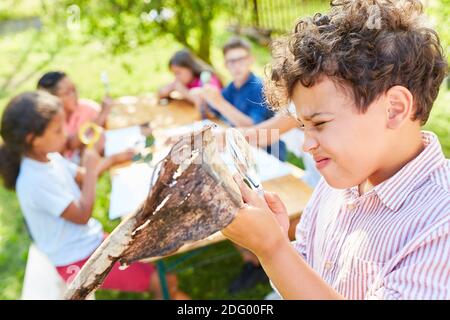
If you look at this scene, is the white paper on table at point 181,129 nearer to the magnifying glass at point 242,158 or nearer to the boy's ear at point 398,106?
the magnifying glass at point 242,158

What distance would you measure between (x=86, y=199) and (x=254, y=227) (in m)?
1.82

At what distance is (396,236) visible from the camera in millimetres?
1020

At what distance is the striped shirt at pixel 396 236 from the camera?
3.02ft

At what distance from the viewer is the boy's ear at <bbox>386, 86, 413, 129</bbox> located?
100 centimetres

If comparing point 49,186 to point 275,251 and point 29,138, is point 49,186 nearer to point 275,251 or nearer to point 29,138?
point 29,138

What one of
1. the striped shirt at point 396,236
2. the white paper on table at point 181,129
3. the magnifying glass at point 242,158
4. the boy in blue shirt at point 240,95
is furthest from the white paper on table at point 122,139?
the striped shirt at point 396,236

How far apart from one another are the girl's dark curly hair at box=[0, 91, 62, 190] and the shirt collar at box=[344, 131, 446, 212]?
1956mm

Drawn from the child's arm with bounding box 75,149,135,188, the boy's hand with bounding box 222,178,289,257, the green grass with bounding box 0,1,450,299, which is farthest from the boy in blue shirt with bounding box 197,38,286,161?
the boy's hand with bounding box 222,178,289,257

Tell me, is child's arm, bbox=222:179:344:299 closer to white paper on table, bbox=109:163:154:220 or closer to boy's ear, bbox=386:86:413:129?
boy's ear, bbox=386:86:413:129

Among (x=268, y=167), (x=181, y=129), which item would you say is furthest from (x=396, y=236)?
(x=181, y=129)

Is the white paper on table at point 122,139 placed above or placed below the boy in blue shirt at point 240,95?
below

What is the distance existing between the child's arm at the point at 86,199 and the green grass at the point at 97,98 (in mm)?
814

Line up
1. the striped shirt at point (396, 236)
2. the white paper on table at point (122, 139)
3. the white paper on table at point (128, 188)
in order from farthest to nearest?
the white paper on table at point (122, 139), the white paper on table at point (128, 188), the striped shirt at point (396, 236)
